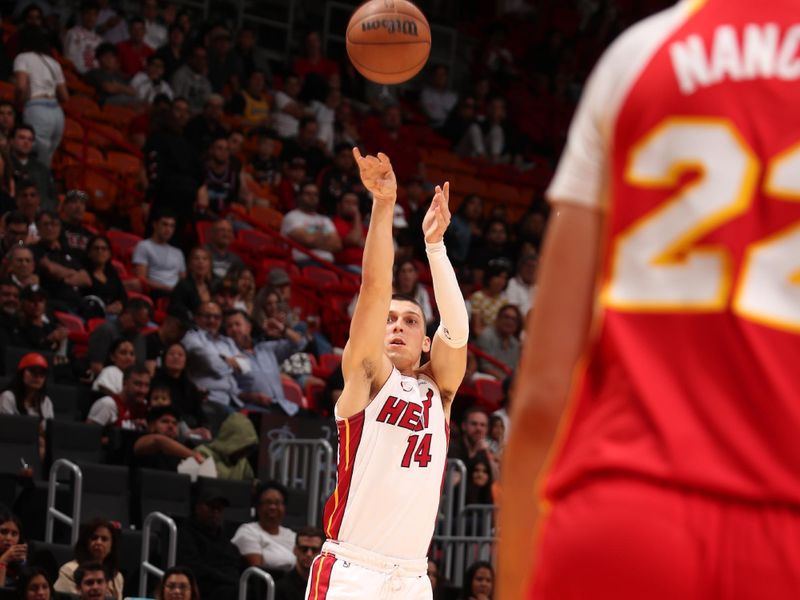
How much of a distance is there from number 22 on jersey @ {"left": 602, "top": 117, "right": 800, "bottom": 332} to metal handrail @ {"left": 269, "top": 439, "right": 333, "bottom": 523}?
9.56 metres

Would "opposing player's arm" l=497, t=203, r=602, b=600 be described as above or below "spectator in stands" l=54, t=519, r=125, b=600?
above

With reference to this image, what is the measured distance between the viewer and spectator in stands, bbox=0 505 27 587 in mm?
9469

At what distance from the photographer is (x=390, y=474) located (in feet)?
21.8

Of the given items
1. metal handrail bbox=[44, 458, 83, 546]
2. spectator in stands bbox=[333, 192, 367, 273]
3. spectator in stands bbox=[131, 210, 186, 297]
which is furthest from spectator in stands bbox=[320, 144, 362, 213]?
metal handrail bbox=[44, 458, 83, 546]

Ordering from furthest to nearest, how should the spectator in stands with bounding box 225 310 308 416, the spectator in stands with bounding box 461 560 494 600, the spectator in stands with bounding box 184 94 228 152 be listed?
the spectator in stands with bounding box 184 94 228 152 → the spectator in stands with bounding box 225 310 308 416 → the spectator in stands with bounding box 461 560 494 600

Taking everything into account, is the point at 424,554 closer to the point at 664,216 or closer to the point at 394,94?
the point at 664,216

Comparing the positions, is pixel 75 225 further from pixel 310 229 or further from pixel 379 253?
pixel 379 253

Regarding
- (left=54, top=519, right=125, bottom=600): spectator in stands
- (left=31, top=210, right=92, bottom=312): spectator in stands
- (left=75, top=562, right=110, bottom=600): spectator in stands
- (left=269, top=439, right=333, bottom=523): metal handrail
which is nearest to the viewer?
(left=75, top=562, right=110, bottom=600): spectator in stands

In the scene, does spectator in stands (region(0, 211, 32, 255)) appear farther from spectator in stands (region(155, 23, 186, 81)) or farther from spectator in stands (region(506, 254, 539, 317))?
spectator in stands (region(506, 254, 539, 317))

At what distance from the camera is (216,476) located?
11789mm

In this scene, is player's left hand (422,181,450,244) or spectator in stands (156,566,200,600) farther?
spectator in stands (156,566,200,600)

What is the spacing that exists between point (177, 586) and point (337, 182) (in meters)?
8.98

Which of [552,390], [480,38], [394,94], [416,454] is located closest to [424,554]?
[416,454]

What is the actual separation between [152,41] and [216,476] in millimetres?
7921
